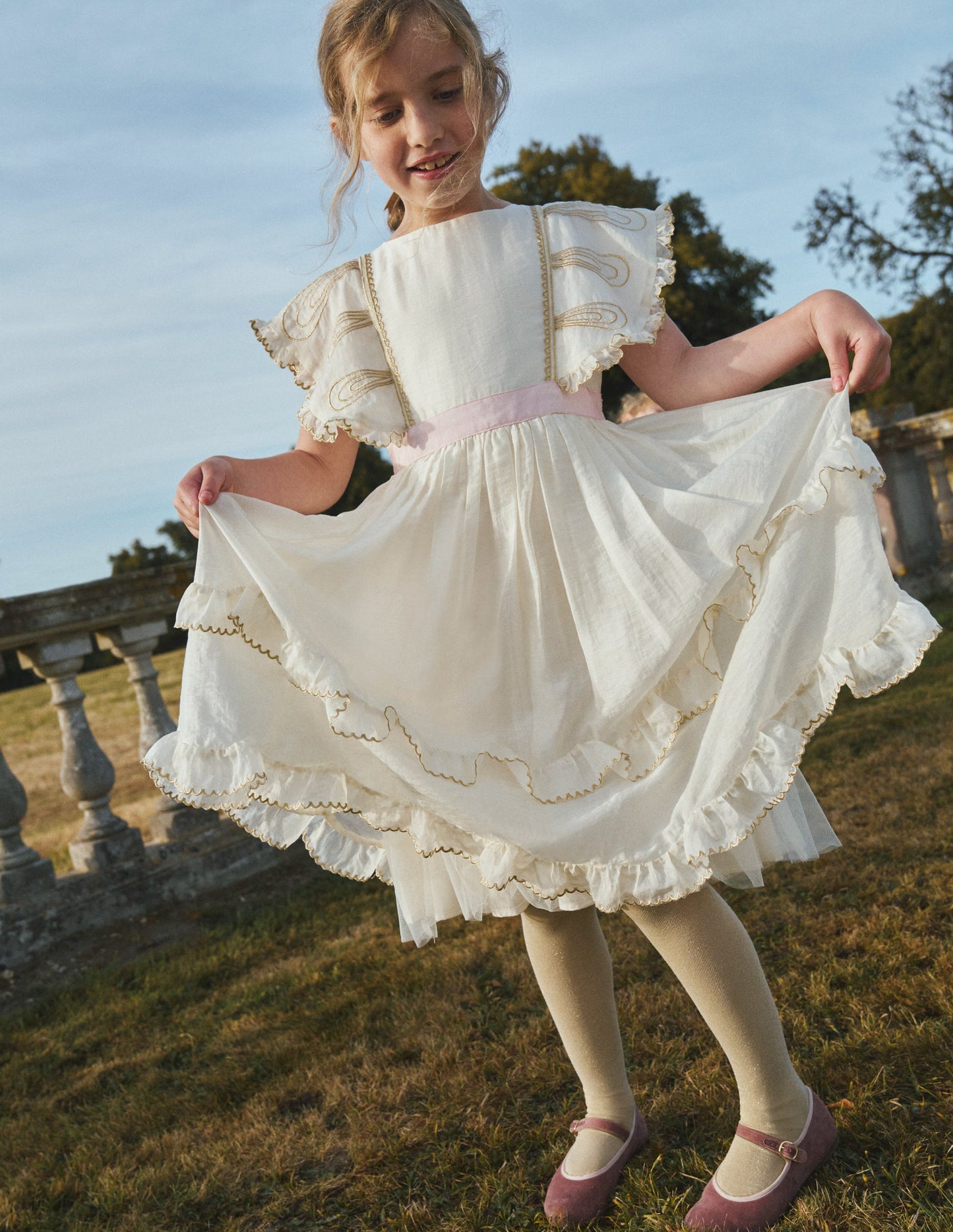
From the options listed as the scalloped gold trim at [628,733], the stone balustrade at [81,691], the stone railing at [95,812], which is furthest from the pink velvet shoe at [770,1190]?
the stone balustrade at [81,691]

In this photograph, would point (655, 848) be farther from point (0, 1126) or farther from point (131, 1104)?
point (0, 1126)

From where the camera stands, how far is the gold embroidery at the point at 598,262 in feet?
6.04

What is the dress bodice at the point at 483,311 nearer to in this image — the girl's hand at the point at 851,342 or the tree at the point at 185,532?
the girl's hand at the point at 851,342

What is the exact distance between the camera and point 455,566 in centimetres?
171

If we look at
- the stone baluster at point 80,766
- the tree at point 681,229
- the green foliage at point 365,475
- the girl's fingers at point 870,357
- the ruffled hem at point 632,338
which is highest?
the tree at point 681,229

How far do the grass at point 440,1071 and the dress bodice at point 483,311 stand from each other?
135 centimetres

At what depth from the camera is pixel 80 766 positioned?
3.83 m

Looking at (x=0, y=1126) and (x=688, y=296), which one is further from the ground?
(x=688, y=296)

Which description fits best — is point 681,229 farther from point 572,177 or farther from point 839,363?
point 839,363

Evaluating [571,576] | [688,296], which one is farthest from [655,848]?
[688,296]

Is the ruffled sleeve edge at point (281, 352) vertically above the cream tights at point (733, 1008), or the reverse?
the ruffled sleeve edge at point (281, 352)

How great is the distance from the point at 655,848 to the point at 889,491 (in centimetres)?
668

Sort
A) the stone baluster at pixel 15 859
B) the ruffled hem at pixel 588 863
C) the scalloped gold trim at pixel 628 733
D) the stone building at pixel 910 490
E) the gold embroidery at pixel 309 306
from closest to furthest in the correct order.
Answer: the ruffled hem at pixel 588 863
the scalloped gold trim at pixel 628 733
the gold embroidery at pixel 309 306
the stone baluster at pixel 15 859
the stone building at pixel 910 490

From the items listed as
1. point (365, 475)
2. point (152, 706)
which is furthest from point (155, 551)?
point (152, 706)
